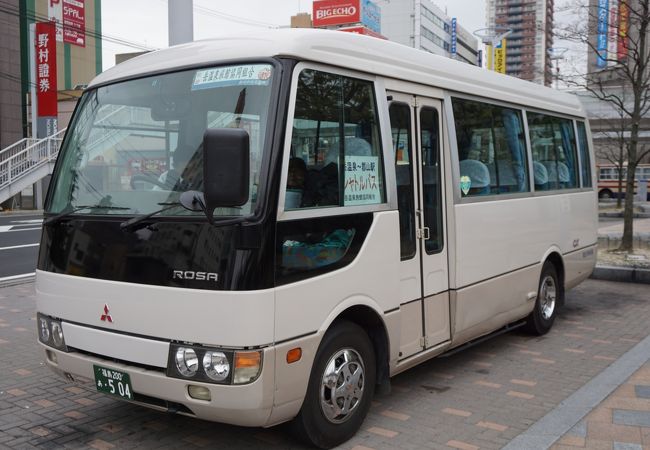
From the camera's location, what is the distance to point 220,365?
355cm

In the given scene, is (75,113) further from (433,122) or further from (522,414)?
(522,414)

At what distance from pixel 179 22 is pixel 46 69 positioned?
74.4 ft

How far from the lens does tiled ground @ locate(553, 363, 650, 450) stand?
4.18m

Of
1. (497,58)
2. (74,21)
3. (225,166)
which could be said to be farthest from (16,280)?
(497,58)

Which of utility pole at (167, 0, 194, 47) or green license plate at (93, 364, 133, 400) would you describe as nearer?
green license plate at (93, 364, 133, 400)

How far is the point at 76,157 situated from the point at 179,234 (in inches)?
48.6

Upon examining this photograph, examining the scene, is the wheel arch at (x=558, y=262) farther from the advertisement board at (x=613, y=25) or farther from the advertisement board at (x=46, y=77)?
the advertisement board at (x=46, y=77)

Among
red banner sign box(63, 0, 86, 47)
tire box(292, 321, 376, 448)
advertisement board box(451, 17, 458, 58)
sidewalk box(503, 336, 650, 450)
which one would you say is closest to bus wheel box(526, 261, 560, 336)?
sidewalk box(503, 336, 650, 450)

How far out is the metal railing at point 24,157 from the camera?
958 inches

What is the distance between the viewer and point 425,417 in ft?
15.9

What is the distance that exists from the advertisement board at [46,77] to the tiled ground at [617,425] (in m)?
27.4

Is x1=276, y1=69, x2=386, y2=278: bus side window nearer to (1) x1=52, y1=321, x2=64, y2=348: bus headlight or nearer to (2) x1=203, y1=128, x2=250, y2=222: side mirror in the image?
(2) x1=203, y1=128, x2=250, y2=222: side mirror

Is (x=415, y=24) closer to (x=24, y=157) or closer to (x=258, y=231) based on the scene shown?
(x=24, y=157)

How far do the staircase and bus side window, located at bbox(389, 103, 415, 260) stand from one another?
21.8 meters
